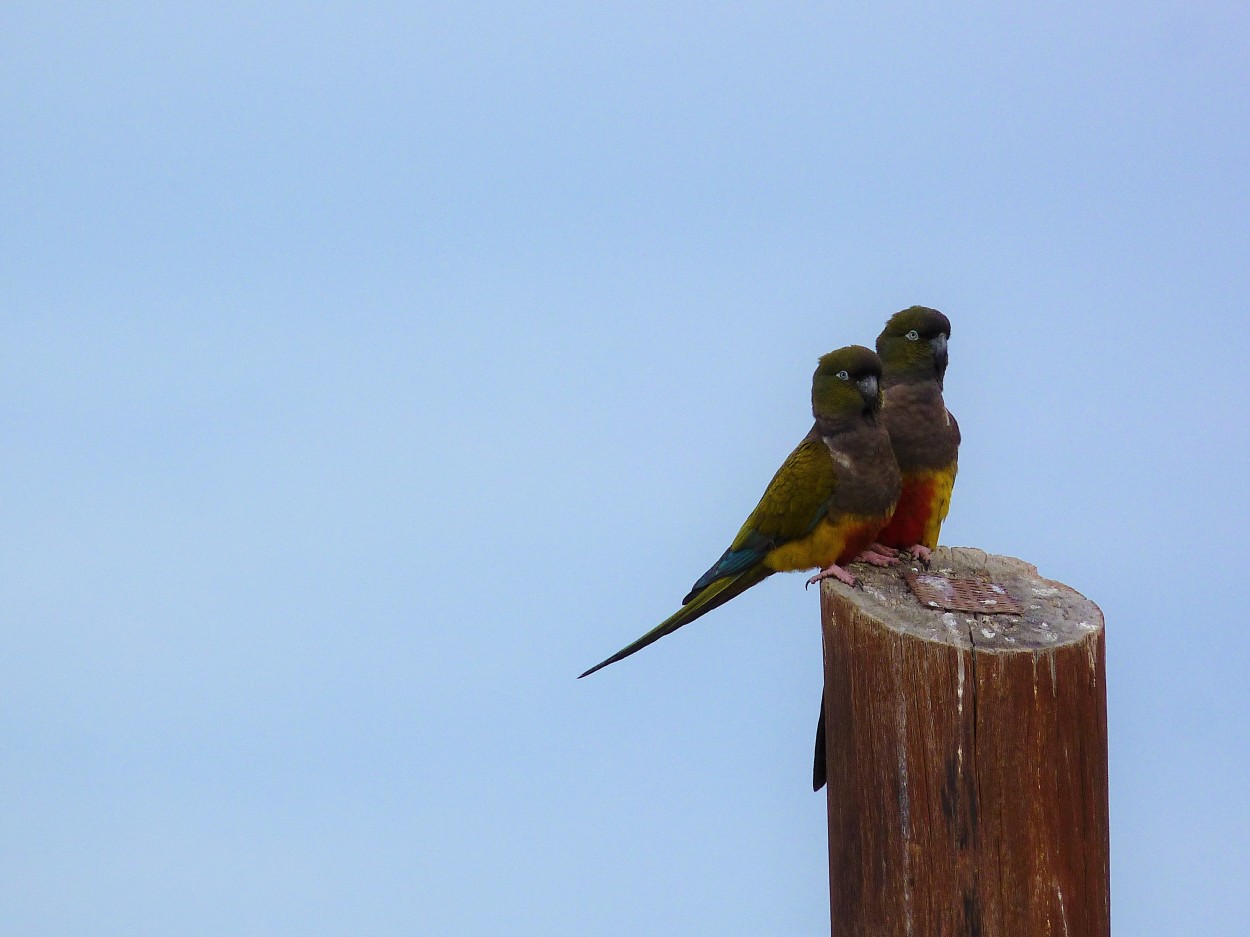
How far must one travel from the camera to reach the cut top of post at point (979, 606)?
3.62 metres

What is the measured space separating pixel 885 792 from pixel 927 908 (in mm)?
299

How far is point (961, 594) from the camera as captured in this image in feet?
13.4

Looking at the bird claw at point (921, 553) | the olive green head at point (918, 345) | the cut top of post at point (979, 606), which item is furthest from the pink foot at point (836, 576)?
the olive green head at point (918, 345)

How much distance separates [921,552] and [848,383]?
0.77m

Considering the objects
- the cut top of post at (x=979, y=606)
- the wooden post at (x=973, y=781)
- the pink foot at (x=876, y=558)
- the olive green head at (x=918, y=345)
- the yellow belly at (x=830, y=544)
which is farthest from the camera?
the olive green head at (x=918, y=345)

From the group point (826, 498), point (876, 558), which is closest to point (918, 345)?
point (826, 498)

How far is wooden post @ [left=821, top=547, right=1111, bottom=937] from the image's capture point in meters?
3.42

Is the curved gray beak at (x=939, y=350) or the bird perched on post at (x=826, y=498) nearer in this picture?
the bird perched on post at (x=826, y=498)

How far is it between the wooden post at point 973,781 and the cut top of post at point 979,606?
12 millimetres

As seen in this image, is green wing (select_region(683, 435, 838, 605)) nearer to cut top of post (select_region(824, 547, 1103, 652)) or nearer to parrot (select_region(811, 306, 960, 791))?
parrot (select_region(811, 306, 960, 791))

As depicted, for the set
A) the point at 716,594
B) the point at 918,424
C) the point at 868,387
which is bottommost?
the point at 716,594

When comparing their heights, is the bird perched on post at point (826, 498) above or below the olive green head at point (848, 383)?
below

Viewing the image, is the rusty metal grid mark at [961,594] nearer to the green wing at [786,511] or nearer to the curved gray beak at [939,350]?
the green wing at [786,511]

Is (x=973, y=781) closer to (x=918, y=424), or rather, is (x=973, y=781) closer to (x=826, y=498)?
(x=826, y=498)
